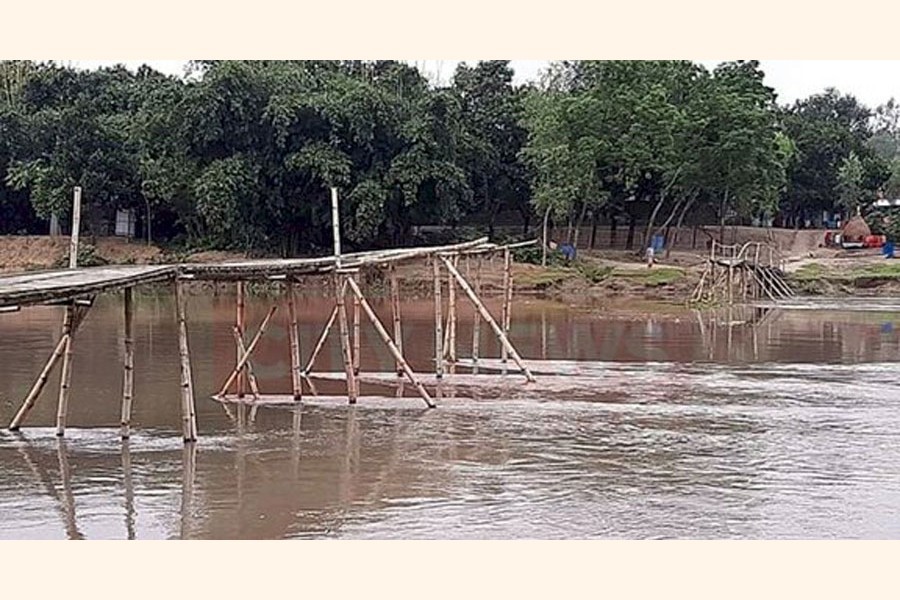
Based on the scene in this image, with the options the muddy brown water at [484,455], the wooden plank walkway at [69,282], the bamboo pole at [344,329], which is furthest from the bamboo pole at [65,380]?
the bamboo pole at [344,329]

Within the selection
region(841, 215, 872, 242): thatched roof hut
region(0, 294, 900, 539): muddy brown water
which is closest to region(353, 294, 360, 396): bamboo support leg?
region(0, 294, 900, 539): muddy brown water

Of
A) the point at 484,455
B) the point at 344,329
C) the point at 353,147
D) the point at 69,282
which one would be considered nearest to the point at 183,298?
the point at 344,329

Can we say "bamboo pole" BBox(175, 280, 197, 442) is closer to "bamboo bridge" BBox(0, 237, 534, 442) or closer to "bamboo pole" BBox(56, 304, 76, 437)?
"bamboo bridge" BBox(0, 237, 534, 442)

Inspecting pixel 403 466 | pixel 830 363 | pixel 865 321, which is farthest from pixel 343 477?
pixel 865 321

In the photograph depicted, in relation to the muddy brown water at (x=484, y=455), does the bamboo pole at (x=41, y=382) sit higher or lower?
higher

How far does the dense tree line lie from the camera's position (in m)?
43.7

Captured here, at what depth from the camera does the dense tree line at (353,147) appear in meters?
43.7

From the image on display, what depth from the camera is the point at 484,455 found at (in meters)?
13.2

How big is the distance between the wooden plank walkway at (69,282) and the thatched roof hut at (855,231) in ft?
151

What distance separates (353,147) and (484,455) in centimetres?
3267

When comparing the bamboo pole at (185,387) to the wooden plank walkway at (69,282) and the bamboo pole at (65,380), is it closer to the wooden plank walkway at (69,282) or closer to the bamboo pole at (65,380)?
the wooden plank walkway at (69,282)

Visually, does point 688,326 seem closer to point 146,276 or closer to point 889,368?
point 889,368

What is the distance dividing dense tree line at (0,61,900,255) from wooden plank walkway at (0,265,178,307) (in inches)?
1168

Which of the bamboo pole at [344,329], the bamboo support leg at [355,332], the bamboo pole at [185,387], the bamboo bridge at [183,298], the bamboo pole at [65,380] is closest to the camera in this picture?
the bamboo bridge at [183,298]
